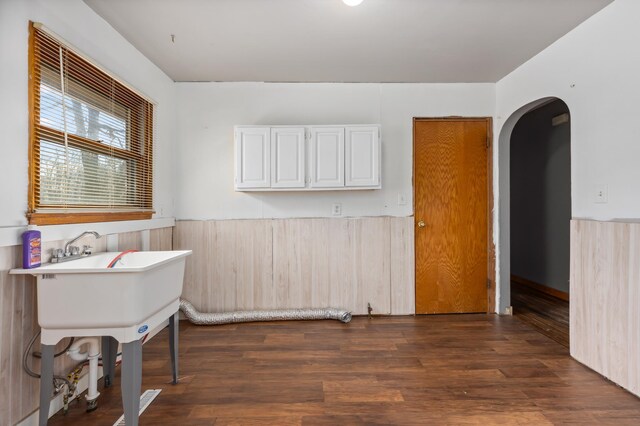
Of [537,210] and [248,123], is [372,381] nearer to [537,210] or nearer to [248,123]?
[248,123]

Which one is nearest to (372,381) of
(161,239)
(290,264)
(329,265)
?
(329,265)

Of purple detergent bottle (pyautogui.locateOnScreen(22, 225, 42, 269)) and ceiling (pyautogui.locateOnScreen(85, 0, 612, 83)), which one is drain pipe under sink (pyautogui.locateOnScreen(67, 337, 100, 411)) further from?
ceiling (pyautogui.locateOnScreen(85, 0, 612, 83))

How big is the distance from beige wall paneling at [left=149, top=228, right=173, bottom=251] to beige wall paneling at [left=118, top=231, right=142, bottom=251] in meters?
0.17

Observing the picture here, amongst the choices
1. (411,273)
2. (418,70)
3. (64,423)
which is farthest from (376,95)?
(64,423)

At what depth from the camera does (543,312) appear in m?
3.36

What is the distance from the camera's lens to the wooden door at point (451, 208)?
10.8 ft

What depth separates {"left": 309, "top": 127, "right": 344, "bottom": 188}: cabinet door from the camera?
117 inches

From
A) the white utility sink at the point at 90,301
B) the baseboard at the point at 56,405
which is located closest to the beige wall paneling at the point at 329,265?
the baseboard at the point at 56,405

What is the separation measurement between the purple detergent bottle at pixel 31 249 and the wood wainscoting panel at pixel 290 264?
1.63 m

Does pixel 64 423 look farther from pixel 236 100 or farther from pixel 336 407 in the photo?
pixel 236 100

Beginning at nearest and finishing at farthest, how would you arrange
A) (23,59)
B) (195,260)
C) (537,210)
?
(23,59) < (195,260) < (537,210)

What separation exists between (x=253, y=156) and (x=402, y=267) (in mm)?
1884

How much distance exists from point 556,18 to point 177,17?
8.67 feet

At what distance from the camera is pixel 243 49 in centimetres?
258
